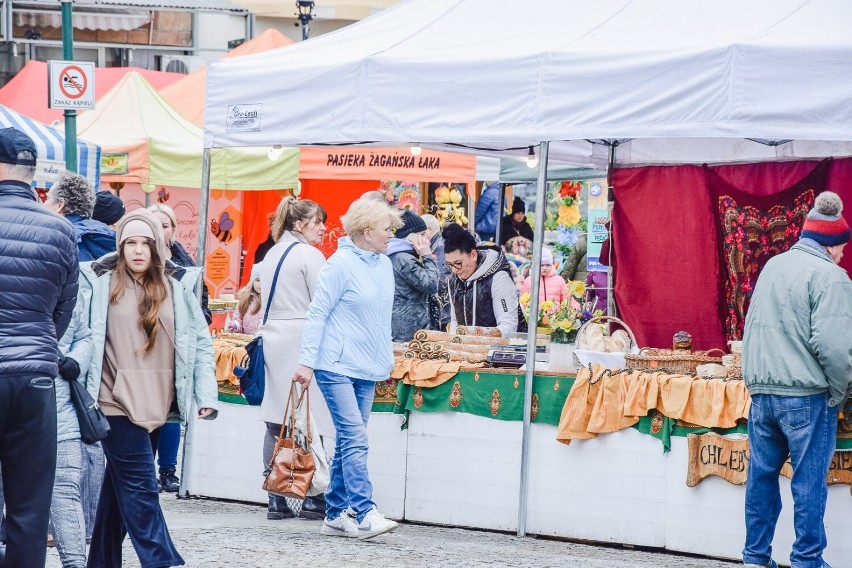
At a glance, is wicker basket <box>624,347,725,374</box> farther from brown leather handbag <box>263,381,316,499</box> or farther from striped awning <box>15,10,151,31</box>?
striped awning <box>15,10,151,31</box>

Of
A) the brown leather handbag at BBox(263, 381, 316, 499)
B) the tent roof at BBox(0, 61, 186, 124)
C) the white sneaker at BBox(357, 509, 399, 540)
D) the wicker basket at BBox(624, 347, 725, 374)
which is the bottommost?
the white sneaker at BBox(357, 509, 399, 540)

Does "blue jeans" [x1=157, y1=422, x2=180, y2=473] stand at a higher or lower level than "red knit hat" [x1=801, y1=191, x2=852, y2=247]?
lower

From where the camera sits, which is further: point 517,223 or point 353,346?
point 517,223

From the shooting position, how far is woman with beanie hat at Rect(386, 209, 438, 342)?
9352 millimetres

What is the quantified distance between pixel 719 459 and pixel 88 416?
11.0 feet

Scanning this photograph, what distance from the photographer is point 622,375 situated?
7.76 metres

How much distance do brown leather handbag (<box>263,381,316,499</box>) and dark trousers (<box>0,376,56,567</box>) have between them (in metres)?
2.69

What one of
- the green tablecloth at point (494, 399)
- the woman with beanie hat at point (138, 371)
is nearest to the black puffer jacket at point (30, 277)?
the woman with beanie hat at point (138, 371)

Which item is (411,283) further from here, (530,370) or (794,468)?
(794,468)

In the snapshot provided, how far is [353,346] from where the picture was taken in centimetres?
766

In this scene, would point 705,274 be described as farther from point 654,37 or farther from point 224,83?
point 224,83

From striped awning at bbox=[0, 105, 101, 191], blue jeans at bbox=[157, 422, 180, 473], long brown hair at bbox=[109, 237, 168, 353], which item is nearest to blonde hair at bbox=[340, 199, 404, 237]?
long brown hair at bbox=[109, 237, 168, 353]

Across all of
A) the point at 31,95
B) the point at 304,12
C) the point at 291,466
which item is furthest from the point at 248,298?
the point at 304,12

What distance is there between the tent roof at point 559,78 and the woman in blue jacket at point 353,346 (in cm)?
68
